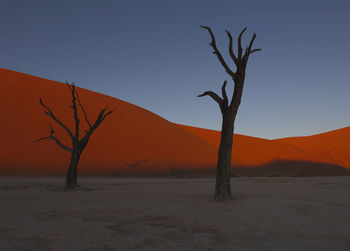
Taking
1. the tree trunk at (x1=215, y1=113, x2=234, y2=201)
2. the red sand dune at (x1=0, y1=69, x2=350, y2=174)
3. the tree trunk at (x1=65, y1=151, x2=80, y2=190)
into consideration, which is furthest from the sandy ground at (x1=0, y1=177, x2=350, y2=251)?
the red sand dune at (x1=0, y1=69, x2=350, y2=174)

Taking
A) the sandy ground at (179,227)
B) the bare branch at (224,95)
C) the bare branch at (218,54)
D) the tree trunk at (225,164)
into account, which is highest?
the bare branch at (218,54)

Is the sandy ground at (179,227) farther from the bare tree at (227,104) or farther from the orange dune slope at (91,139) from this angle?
the orange dune slope at (91,139)

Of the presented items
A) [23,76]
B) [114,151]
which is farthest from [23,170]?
[23,76]

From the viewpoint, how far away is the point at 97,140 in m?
30.5

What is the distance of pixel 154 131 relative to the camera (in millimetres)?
38156

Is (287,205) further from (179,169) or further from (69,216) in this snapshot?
(179,169)

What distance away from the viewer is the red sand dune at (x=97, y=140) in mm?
25031

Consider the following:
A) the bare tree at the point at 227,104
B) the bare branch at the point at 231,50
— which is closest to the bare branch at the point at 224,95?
the bare tree at the point at 227,104

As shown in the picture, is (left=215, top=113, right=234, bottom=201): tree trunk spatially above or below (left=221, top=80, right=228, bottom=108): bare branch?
below

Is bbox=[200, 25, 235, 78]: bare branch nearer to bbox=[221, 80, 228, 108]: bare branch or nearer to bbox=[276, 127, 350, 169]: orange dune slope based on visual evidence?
bbox=[221, 80, 228, 108]: bare branch

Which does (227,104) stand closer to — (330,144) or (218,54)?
(218,54)

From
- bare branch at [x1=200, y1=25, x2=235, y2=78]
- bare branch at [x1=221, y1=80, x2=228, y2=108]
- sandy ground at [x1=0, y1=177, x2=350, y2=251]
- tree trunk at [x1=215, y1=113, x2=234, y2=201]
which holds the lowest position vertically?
sandy ground at [x1=0, y1=177, x2=350, y2=251]

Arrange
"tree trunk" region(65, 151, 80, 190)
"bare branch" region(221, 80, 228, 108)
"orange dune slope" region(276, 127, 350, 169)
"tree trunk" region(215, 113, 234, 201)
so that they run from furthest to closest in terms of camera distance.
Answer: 1. "orange dune slope" region(276, 127, 350, 169)
2. "tree trunk" region(65, 151, 80, 190)
3. "bare branch" region(221, 80, 228, 108)
4. "tree trunk" region(215, 113, 234, 201)

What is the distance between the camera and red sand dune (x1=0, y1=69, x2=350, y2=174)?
25031 millimetres
